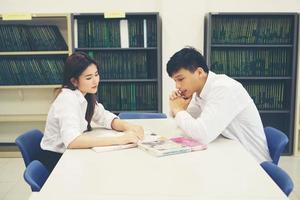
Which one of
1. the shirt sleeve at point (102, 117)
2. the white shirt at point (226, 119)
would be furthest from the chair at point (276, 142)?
the shirt sleeve at point (102, 117)

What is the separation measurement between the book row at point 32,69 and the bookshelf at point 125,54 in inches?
14.5

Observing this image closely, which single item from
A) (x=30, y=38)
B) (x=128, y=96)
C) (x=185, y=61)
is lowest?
(x=128, y=96)

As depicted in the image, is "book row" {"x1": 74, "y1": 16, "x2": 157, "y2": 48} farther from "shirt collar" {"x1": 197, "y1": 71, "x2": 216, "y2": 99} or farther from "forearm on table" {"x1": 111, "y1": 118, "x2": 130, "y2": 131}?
"shirt collar" {"x1": 197, "y1": 71, "x2": 216, "y2": 99}

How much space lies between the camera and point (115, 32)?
3.73 meters

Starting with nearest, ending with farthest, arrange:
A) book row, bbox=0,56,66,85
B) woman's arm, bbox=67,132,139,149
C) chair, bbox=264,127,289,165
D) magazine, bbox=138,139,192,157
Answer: magazine, bbox=138,139,192,157 < woman's arm, bbox=67,132,139,149 < chair, bbox=264,127,289,165 < book row, bbox=0,56,66,85

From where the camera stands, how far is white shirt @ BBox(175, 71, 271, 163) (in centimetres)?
185

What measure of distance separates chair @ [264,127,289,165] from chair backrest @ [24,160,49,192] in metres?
1.26

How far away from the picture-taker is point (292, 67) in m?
3.73

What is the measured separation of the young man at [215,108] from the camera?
1.86 meters

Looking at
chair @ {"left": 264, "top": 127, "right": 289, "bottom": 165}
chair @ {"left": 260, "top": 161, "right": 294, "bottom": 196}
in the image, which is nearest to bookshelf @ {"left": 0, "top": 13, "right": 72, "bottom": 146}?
chair @ {"left": 264, "top": 127, "right": 289, "bottom": 165}

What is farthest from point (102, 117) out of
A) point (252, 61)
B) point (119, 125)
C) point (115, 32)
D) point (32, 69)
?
point (252, 61)

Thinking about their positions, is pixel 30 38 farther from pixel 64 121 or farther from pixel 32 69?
pixel 64 121

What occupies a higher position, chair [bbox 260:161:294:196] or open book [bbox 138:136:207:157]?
open book [bbox 138:136:207:157]

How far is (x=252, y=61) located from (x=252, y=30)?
0.34 m
